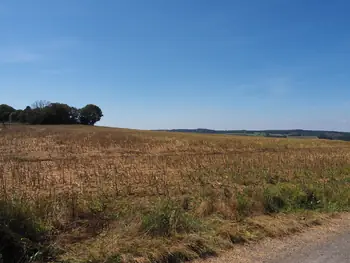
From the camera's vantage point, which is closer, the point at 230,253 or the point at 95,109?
the point at 230,253

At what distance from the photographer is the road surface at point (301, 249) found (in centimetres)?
488

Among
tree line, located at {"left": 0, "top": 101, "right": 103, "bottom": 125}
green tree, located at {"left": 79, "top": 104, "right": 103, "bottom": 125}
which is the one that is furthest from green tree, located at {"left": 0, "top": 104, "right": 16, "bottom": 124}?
green tree, located at {"left": 79, "top": 104, "right": 103, "bottom": 125}

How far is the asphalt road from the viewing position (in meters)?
4.83

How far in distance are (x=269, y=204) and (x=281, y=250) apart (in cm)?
249

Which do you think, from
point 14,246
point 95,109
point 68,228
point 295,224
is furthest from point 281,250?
point 95,109

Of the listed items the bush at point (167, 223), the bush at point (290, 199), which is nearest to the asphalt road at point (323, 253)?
the bush at point (167, 223)

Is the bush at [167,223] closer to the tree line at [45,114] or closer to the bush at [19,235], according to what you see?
the bush at [19,235]

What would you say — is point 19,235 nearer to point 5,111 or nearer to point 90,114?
point 5,111

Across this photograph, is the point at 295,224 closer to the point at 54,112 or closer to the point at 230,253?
the point at 230,253

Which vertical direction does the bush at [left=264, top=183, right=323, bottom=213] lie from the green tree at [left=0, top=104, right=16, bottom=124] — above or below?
below

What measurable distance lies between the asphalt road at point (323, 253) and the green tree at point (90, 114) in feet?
Result: 466

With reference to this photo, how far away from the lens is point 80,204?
7.05 meters

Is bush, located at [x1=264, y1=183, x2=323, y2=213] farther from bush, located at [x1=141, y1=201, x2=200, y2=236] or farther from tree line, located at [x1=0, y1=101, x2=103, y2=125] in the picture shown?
tree line, located at [x1=0, y1=101, x2=103, y2=125]

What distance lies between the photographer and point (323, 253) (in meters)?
5.14
